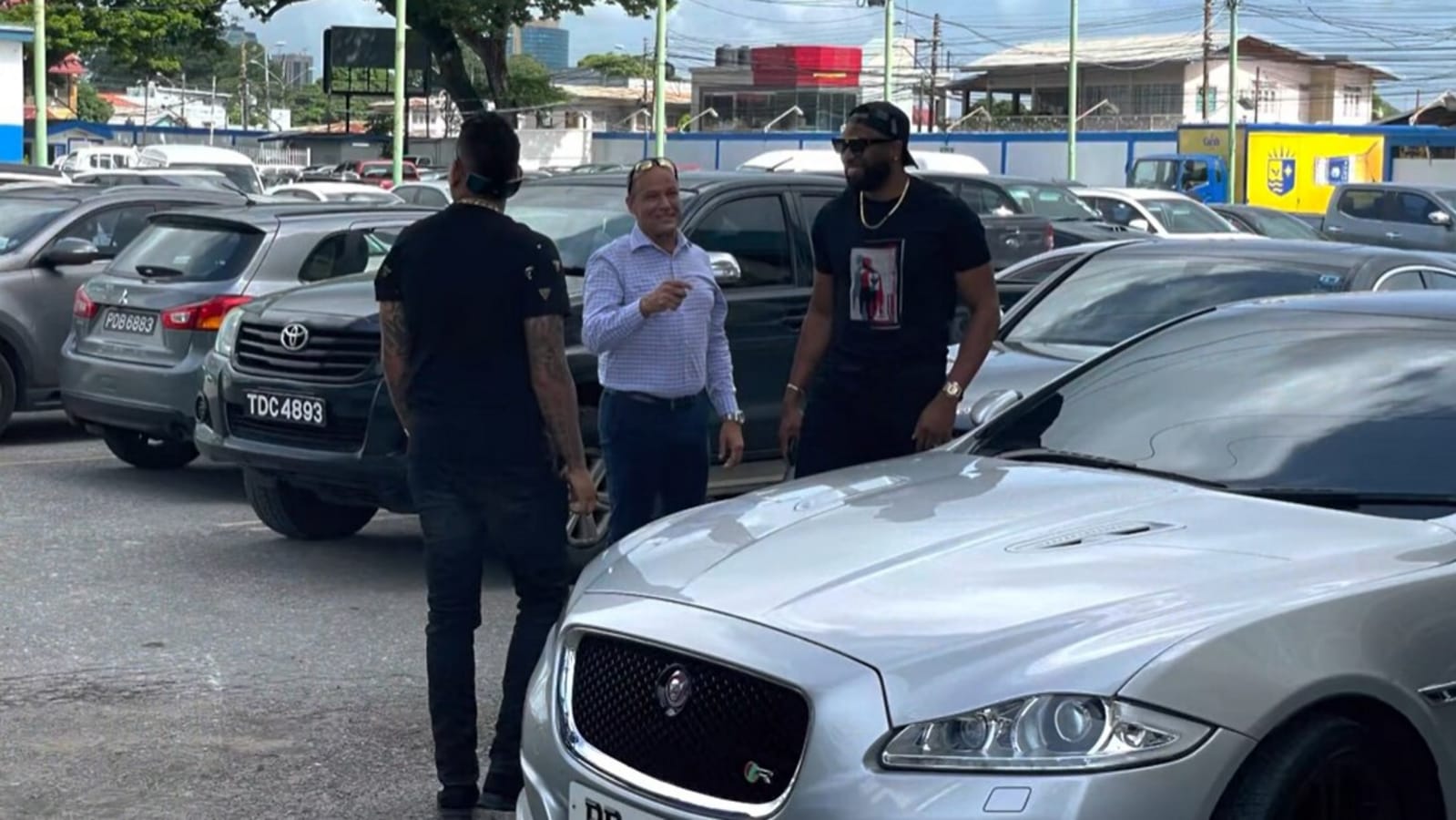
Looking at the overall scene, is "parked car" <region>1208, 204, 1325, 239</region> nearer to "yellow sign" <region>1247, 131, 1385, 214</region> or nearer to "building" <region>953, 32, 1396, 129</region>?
"yellow sign" <region>1247, 131, 1385, 214</region>

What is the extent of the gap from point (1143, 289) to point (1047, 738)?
6256 mm

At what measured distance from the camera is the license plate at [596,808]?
397 cm

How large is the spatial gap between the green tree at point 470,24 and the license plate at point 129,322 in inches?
1739

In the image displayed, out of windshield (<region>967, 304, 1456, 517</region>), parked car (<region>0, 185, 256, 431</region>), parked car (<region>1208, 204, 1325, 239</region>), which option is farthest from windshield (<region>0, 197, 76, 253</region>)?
parked car (<region>1208, 204, 1325, 239</region>)

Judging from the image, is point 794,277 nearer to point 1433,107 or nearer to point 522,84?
point 1433,107

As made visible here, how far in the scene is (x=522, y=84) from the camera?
2795 inches

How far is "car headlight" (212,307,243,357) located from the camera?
9.36 metres

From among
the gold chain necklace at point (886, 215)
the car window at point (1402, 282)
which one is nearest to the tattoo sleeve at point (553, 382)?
the gold chain necklace at point (886, 215)

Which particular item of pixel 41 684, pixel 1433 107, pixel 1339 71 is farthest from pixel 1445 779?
pixel 1339 71

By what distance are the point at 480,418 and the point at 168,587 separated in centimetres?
374

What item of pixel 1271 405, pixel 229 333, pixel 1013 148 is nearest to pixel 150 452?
pixel 229 333

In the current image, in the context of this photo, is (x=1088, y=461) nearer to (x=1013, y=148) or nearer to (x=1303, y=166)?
(x=1303, y=166)

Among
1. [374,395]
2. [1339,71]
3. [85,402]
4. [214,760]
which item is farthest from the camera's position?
[1339,71]

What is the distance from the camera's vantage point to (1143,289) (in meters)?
9.60
